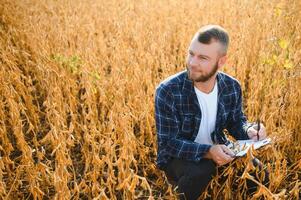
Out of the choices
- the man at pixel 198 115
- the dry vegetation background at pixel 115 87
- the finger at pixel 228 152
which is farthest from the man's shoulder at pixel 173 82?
the finger at pixel 228 152

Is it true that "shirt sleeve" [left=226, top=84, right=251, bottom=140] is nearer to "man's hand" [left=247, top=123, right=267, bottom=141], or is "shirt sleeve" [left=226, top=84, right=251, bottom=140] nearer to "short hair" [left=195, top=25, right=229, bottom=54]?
"man's hand" [left=247, top=123, right=267, bottom=141]

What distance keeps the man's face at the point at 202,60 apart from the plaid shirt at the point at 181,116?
8 centimetres

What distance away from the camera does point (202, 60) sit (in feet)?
5.93

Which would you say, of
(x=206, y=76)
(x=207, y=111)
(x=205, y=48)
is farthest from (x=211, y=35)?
(x=207, y=111)

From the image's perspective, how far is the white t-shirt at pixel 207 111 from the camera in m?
1.92

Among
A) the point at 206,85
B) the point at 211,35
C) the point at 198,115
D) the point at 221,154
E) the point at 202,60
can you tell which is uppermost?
the point at 211,35

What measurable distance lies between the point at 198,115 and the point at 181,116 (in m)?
0.09

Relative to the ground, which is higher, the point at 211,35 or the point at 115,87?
the point at 211,35

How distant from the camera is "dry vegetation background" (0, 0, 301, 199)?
5.87 feet

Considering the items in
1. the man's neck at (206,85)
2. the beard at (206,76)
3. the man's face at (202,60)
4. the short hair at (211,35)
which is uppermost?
the short hair at (211,35)

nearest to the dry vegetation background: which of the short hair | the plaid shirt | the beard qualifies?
the plaid shirt

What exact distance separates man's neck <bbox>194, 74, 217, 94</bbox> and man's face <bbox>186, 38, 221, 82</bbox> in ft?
0.26

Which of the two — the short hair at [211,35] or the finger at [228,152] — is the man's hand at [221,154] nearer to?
the finger at [228,152]

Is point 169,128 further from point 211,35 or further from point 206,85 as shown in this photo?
point 211,35
